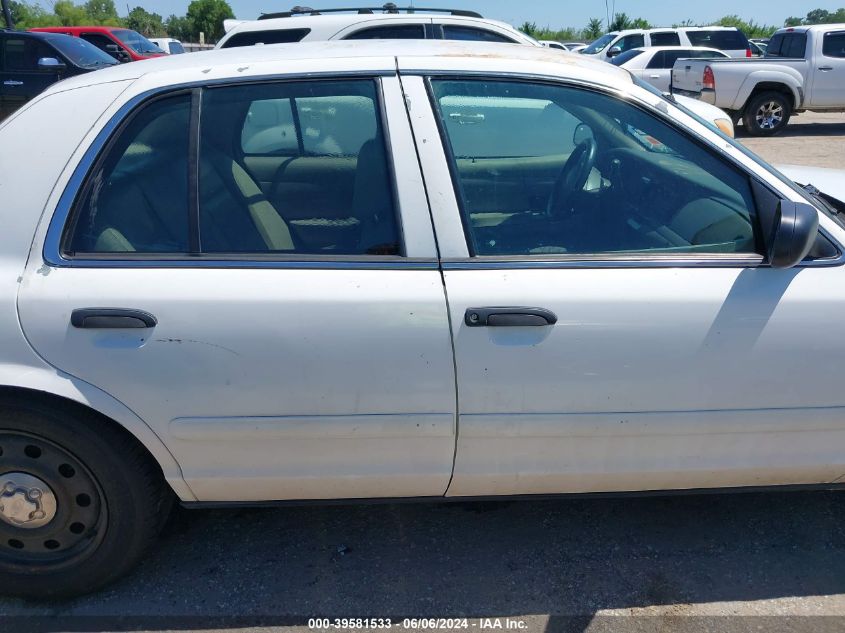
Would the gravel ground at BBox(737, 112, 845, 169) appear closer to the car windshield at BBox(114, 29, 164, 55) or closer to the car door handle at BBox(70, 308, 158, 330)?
the car door handle at BBox(70, 308, 158, 330)

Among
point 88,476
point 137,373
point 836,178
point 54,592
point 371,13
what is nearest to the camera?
point 137,373

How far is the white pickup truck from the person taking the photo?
13.3m

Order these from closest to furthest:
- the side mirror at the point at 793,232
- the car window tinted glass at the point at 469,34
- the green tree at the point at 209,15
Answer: the side mirror at the point at 793,232 < the car window tinted glass at the point at 469,34 < the green tree at the point at 209,15

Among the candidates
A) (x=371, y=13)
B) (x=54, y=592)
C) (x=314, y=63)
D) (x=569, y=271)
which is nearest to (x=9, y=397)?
(x=54, y=592)

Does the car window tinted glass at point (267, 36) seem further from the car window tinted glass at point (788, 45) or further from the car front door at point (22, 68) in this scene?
the car window tinted glass at point (788, 45)

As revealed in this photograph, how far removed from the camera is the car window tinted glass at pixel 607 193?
2.44 meters

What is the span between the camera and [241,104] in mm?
2486

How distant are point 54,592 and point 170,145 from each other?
154cm

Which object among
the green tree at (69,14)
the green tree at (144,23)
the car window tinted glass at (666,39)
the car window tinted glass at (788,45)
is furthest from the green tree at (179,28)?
the car window tinted glass at (788,45)

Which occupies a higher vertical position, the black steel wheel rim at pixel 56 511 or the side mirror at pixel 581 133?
the side mirror at pixel 581 133

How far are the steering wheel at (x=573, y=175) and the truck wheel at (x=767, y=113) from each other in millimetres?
12191

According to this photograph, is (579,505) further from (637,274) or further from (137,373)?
(137,373)

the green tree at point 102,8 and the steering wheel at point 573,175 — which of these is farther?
the green tree at point 102,8

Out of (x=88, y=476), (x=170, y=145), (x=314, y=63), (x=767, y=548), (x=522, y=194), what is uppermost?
(x=314, y=63)
